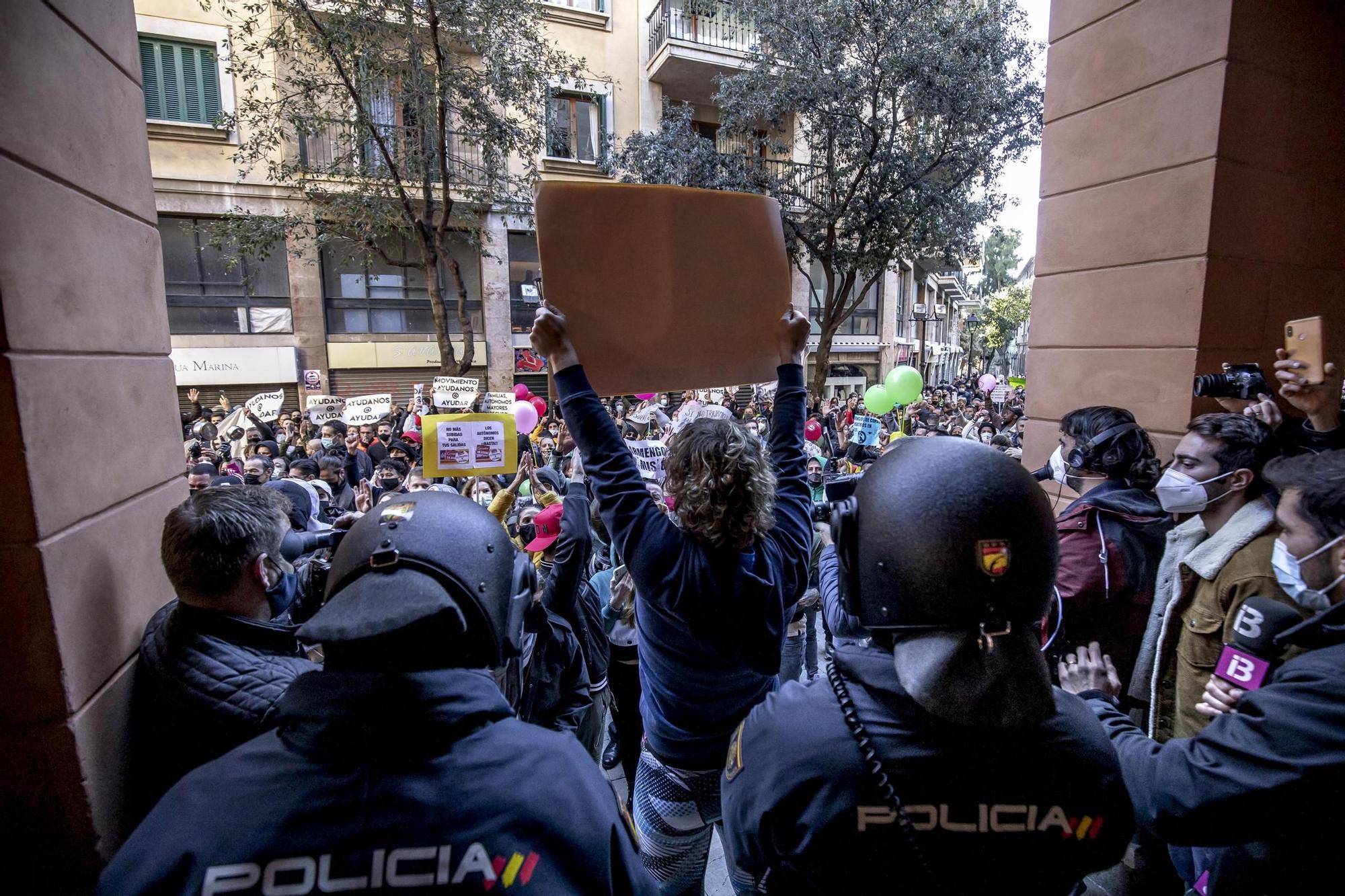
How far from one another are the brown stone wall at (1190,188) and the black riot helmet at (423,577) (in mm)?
3363

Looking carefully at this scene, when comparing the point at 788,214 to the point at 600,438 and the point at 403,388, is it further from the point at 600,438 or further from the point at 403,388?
the point at 600,438

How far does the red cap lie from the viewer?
10.0ft

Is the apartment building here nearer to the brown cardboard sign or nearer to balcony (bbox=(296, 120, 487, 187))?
balcony (bbox=(296, 120, 487, 187))

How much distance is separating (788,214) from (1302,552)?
13424 mm

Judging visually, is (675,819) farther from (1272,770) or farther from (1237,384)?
(1237,384)

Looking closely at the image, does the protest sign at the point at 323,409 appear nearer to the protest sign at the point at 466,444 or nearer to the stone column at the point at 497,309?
the protest sign at the point at 466,444

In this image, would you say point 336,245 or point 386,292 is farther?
point 386,292

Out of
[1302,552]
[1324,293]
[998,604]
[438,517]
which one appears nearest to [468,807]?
[438,517]

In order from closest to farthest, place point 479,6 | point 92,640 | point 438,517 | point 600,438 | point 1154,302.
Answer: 1. point 438,517
2. point 92,640
3. point 600,438
4. point 1154,302
5. point 479,6

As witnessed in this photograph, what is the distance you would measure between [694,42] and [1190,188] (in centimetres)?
1598

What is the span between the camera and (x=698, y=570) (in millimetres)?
1581

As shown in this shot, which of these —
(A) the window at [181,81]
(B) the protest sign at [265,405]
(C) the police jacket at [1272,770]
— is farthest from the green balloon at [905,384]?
(A) the window at [181,81]

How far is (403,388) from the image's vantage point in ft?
54.2

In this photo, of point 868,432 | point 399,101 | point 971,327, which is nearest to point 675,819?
point 868,432
